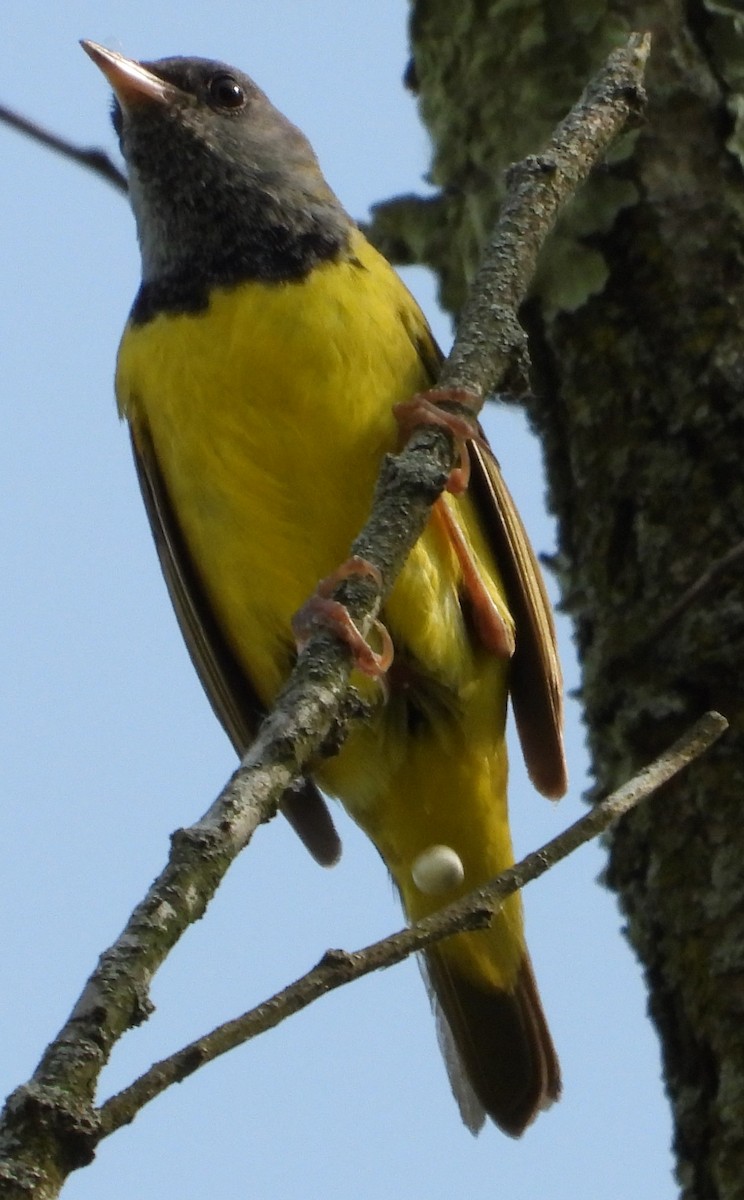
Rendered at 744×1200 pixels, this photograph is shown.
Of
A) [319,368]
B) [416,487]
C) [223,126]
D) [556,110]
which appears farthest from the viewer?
[223,126]

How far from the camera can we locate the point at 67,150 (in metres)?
4.09

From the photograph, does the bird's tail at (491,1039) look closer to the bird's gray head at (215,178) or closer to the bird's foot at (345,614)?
the bird's foot at (345,614)

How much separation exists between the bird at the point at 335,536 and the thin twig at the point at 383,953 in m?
1.45

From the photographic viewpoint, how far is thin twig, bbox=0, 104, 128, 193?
4047mm

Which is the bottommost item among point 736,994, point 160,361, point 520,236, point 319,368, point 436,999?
point 736,994

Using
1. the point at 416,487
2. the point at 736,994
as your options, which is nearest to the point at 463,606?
the point at 736,994

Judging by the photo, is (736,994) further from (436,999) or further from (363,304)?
(363,304)

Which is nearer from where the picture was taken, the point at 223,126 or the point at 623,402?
the point at 623,402

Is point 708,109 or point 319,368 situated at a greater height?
point 708,109

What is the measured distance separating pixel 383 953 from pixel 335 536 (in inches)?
76.9

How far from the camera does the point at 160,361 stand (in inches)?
162

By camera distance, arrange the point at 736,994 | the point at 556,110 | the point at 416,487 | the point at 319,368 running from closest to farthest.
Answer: the point at 416,487
the point at 736,994
the point at 319,368
the point at 556,110

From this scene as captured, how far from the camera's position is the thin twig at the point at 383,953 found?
5.80ft

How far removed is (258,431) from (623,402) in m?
0.84
